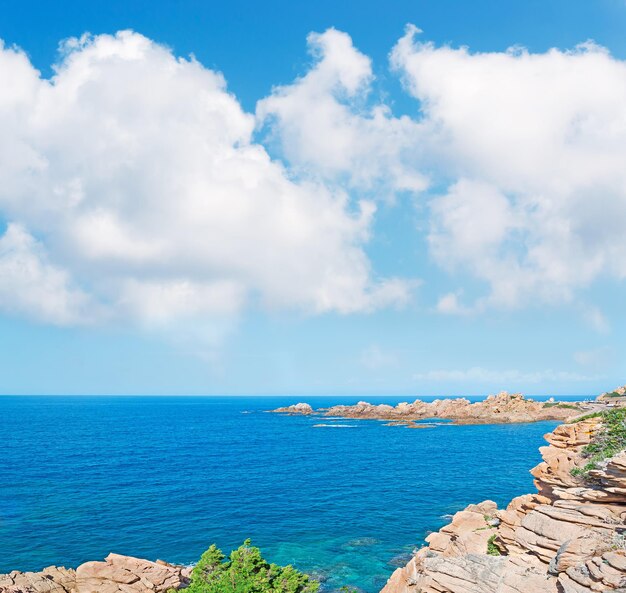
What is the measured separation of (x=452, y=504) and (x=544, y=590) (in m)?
41.1

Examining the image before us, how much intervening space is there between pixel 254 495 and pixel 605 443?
4800 centimetres

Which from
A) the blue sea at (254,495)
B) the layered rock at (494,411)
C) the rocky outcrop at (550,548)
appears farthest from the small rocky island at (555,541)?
the layered rock at (494,411)

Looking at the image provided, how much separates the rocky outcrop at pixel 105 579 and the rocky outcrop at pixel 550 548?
16.1 m

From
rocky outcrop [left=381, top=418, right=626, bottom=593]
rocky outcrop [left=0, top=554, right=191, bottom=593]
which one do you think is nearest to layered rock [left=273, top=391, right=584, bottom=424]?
rocky outcrop [left=381, top=418, right=626, bottom=593]

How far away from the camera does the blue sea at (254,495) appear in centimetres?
4356

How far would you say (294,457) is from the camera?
96.6 meters

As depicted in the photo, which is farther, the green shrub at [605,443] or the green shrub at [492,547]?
the green shrub at [605,443]

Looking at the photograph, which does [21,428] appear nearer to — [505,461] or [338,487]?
[338,487]

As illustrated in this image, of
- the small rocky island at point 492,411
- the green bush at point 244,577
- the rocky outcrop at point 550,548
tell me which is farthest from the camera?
the small rocky island at point 492,411

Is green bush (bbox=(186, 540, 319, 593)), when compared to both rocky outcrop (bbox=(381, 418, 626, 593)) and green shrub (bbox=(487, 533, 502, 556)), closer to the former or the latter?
rocky outcrop (bbox=(381, 418, 626, 593))

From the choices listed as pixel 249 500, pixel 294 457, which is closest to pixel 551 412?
pixel 294 457

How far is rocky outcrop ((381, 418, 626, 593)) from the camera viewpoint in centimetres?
1988

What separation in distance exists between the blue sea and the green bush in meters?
11.1

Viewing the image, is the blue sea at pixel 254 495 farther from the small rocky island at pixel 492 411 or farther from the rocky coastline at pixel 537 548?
the small rocky island at pixel 492 411
